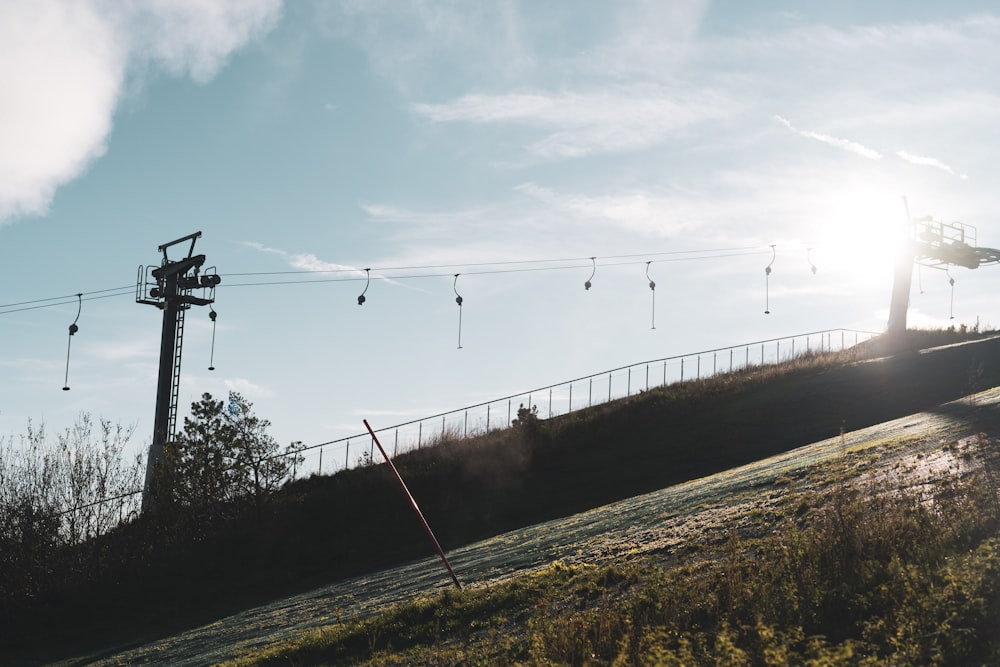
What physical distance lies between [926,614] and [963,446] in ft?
41.4

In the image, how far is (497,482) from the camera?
49.3 m

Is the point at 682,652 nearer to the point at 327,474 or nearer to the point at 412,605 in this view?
the point at 412,605

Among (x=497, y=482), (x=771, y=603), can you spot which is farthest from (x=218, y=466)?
(x=771, y=603)

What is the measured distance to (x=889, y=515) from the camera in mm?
15945

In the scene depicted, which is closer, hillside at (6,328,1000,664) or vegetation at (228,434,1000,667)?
vegetation at (228,434,1000,667)

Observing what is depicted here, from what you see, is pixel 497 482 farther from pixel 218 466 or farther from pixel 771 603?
pixel 771 603

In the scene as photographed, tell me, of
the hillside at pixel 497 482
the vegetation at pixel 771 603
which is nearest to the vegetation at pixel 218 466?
the hillside at pixel 497 482

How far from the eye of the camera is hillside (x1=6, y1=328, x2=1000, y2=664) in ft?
139

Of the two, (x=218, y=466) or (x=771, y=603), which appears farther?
(x=218, y=466)

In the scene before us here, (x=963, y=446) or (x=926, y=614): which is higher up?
(x=963, y=446)

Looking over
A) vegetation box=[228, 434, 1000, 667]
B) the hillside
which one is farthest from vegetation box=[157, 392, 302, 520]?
vegetation box=[228, 434, 1000, 667]

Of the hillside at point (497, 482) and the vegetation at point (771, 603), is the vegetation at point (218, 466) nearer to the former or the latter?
the hillside at point (497, 482)

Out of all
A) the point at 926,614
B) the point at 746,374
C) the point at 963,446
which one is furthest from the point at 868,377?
the point at 926,614

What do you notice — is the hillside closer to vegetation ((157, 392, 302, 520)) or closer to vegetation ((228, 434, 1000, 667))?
vegetation ((157, 392, 302, 520))
